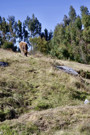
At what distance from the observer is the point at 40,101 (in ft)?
22.7

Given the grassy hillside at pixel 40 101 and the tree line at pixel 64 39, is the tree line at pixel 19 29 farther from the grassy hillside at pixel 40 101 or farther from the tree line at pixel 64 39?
the grassy hillside at pixel 40 101

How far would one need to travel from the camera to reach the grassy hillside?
465 cm

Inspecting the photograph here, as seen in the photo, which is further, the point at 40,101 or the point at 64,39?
the point at 64,39

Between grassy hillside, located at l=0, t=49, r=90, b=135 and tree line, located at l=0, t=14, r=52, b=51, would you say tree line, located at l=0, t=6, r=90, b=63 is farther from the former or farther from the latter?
grassy hillside, located at l=0, t=49, r=90, b=135

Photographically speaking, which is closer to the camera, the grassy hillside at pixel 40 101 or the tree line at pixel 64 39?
the grassy hillside at pixel 40 101

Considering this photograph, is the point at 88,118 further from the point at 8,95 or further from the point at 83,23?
the point at 83,23

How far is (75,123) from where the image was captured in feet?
16.4

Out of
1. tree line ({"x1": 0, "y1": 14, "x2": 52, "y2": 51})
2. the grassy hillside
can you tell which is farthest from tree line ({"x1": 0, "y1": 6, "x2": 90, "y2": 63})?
the grassy hillside

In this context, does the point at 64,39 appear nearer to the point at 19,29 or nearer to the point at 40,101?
the point at 19,29

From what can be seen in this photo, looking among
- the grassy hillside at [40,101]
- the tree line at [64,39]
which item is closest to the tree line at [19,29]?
the tree line at [64,39]

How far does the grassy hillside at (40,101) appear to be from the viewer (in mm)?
4652

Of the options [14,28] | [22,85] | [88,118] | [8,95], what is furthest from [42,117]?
[14,28]

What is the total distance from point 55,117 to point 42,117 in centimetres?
36

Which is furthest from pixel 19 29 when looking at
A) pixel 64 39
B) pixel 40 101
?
pixel 40 101
